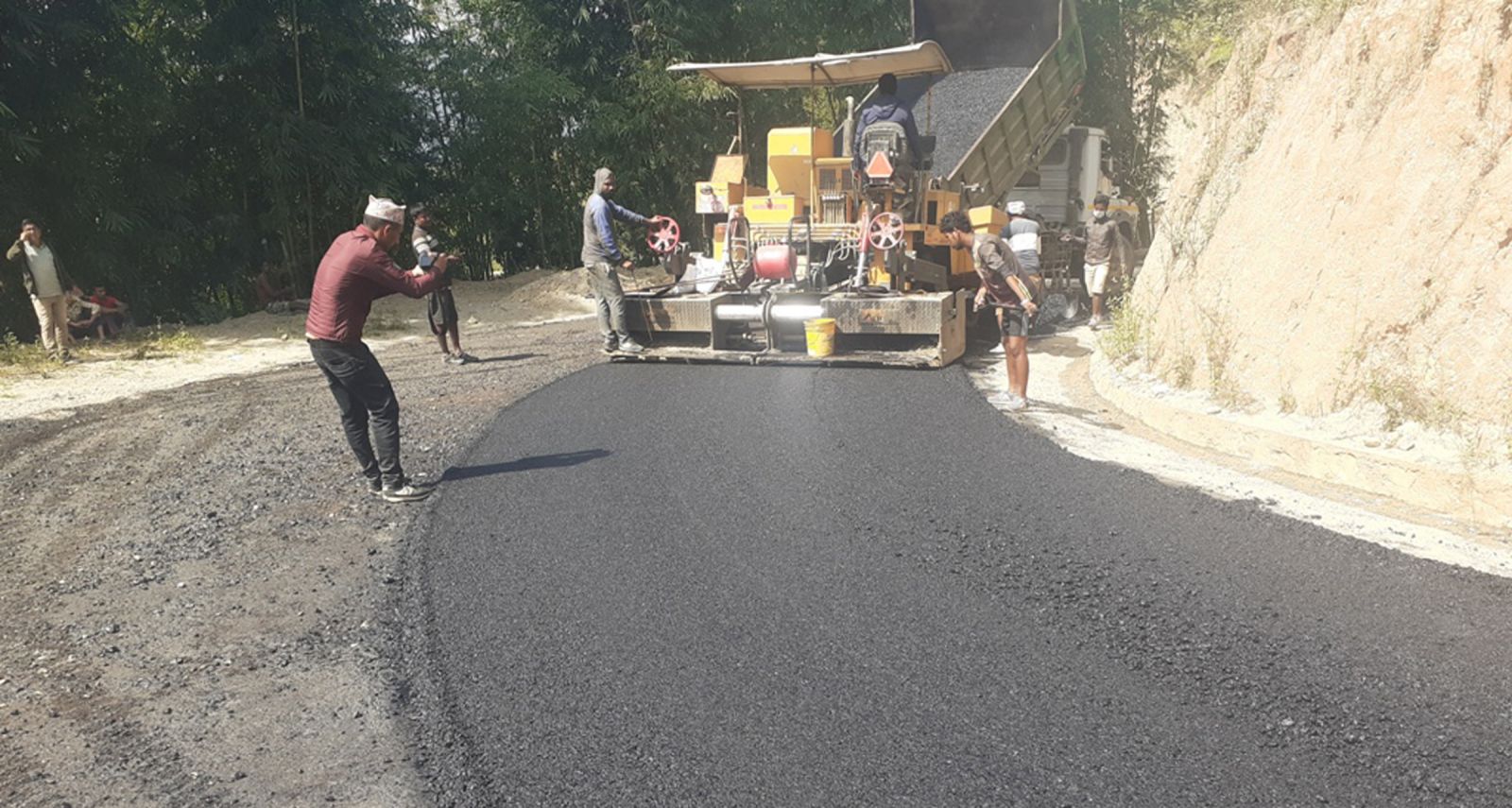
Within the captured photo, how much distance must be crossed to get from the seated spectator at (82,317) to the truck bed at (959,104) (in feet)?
30.1

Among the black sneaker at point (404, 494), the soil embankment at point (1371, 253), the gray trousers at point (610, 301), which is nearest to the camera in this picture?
the soil embankment at point (1371, 253)

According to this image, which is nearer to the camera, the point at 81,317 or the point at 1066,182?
the point at 81,317

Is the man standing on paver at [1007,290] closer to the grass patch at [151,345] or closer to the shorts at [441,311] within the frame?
the shorts at [441,311]

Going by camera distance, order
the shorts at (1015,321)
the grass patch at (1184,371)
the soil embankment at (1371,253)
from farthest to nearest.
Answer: the shorts at (1015,321)
the grass patch at (1184,371)
the soil embankment at (1371,253)

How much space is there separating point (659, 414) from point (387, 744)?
386 centimetres

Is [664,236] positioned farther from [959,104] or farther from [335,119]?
[335,119]

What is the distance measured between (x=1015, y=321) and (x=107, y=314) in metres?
10.2

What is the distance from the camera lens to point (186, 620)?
365 cm

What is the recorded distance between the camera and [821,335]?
784 cm

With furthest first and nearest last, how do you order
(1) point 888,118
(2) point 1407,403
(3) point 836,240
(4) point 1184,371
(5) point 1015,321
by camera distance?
(3) point 836,240 → (1) point 888,118 → (5) point 1015,321 → (4) point 1184,371 → (2) point 1407,403

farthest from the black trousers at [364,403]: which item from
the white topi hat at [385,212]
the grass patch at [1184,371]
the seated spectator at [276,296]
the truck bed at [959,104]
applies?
the seated spectator at [276,296]

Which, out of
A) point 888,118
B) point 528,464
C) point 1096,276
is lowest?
point 528,464

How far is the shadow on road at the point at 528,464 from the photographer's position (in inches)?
210

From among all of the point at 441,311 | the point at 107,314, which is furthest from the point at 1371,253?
the point at 107,314
